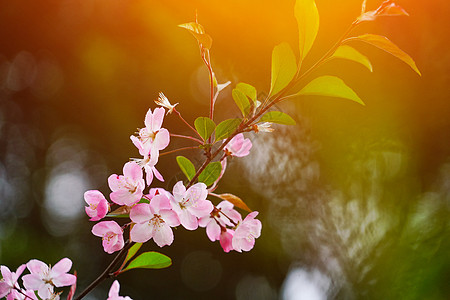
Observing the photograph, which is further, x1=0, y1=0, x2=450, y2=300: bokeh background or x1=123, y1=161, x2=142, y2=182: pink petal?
x1=0, y1=0, x2=450, y2=300: bokeh background

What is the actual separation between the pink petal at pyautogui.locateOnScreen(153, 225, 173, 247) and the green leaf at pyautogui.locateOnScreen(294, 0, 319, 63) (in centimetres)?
14

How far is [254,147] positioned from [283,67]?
1072 mm

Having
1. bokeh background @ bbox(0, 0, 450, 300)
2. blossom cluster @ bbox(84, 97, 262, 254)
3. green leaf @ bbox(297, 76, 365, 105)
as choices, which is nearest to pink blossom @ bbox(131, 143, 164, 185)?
blossom cluster @ bbox(84, 97, 262, 254)

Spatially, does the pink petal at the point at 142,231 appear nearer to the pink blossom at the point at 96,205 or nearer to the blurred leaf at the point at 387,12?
the pink blossom at the point at 96,205

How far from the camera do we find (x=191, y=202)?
264mm

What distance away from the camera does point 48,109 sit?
186 centimetres

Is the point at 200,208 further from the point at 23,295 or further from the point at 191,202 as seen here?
the point at 23,295

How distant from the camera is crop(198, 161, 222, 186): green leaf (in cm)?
28

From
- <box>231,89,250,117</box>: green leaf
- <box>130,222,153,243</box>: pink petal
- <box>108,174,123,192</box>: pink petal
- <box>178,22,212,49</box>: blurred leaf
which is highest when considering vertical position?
<box>178,22,212,49</box>: blurred leaf

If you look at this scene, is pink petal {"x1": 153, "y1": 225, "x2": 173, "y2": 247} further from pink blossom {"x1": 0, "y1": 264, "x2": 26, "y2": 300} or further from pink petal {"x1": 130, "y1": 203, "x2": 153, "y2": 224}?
pink blossom {"x1": 0, "y1": 264, "x2": 26, "y2": 300}

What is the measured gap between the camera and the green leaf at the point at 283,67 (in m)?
0.27

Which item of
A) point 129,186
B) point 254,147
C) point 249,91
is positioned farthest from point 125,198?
point 254,147

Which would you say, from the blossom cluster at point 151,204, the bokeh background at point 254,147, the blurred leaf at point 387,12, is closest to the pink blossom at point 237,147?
the blossom cluster at point 151,204

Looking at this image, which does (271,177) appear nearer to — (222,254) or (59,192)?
(222,254)
